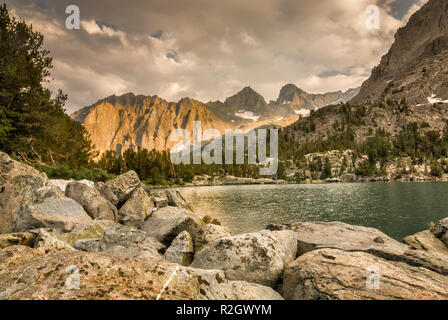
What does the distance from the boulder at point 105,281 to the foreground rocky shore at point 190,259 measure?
0.07ft

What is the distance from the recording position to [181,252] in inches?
444

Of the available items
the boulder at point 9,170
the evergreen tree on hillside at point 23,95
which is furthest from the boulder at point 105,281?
the evergreen tree on hillside at point 23,95

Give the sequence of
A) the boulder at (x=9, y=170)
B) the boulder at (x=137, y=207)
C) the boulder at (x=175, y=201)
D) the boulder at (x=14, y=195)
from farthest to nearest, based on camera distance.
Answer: the boulder at (x=175, y=201)
the boulder at (x=137, y=207)
the boulder at (x=9, y=170)
the boulder at (x=14, y=195)

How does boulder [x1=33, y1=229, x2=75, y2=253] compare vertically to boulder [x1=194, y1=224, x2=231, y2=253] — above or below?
above

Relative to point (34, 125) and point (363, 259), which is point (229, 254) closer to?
point (363, 259)

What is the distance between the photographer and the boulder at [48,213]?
1259cm

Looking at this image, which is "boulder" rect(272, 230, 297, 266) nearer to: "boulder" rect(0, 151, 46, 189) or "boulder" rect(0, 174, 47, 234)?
"boulder" rect(0, 174, 47, 234)

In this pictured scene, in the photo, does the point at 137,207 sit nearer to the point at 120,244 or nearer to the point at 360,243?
the point at 120,244

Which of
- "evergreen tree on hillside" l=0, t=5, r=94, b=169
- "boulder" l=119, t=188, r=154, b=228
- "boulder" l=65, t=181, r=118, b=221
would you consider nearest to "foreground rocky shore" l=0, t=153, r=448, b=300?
"boulder" l=65, t=181, r=118, b=221

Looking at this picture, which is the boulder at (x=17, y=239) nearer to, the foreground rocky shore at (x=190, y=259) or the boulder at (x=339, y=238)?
the foreground rocky shore at (x=190, y=259)

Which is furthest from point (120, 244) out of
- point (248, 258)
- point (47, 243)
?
point (248, 258)

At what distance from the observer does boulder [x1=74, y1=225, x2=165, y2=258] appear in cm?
1051

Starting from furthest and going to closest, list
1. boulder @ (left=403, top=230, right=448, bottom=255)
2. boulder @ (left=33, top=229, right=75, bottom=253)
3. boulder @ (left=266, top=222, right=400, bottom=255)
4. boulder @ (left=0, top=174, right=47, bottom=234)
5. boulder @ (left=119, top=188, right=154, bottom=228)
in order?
boulder @ (left=119, top=188, right=154, bottom=228), boulder @ (left=403, top=230, right=448, bottom=255), boulder @ (left=0, top=174, right=47, bottom=234), boulder @ (left=266, top=222, right=400, bottom=255), boulder @ (left=33, top=229, right=75, bottom=253)

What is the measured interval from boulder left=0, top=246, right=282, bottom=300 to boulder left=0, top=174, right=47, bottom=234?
35.3 ft
